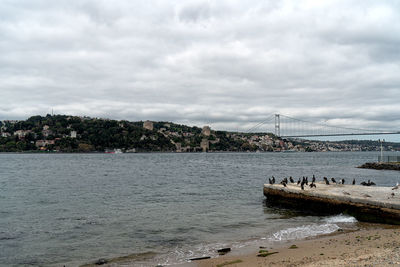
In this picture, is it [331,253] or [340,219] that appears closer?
[331,253]

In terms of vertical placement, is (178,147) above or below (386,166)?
above

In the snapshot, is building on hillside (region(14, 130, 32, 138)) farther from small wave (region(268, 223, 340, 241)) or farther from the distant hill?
small wave (region(268, 223, 340, 241))

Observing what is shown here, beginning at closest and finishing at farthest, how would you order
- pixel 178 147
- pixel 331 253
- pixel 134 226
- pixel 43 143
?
pixel 331 253 → pixel 134 226 → pixel 43 143 → pixel 178 147

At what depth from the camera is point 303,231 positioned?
12883 millimetres

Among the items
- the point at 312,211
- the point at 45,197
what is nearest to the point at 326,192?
the point at 312,211

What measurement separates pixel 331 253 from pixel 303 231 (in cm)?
390

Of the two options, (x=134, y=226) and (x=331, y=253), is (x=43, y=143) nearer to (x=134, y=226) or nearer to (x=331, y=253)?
(x=134, y=226)

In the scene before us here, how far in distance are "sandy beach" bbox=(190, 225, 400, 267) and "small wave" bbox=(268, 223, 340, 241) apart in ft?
2.38

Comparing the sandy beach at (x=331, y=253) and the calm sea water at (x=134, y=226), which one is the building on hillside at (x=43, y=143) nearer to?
the calm sea water at (x=134, y=226)

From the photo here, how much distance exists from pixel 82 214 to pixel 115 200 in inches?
183

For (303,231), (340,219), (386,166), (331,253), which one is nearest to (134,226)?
(303,231)

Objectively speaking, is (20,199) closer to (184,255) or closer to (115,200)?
(115,200)

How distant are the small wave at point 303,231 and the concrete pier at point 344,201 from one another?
1689 mm

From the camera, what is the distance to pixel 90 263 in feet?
32.3
